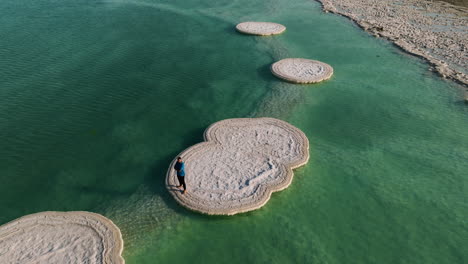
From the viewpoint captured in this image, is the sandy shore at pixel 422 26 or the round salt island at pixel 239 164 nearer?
the round salt island at pixel 239 164

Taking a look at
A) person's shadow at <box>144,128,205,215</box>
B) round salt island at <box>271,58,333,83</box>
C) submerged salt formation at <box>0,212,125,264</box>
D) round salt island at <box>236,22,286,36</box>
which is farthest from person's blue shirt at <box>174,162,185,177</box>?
round salt island at <box>236,22,286,36</box>

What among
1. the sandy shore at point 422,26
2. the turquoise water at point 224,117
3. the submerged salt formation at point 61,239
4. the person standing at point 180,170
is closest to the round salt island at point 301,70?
the turquoise water at point 224,117

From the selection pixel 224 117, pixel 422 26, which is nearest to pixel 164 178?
pixel 224 117

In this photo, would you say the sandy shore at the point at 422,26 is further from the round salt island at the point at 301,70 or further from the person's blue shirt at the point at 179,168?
the person's blue shirt at the point at 179,168

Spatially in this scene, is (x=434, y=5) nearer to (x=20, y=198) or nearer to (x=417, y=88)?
(x=417, y=88)

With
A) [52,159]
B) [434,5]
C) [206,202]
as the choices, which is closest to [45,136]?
[52,159]

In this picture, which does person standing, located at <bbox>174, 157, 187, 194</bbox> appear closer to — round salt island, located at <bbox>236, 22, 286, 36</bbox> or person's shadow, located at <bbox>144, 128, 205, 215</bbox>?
person's shadow, located at <bbox>144, 128, 205, 215</bbox>
